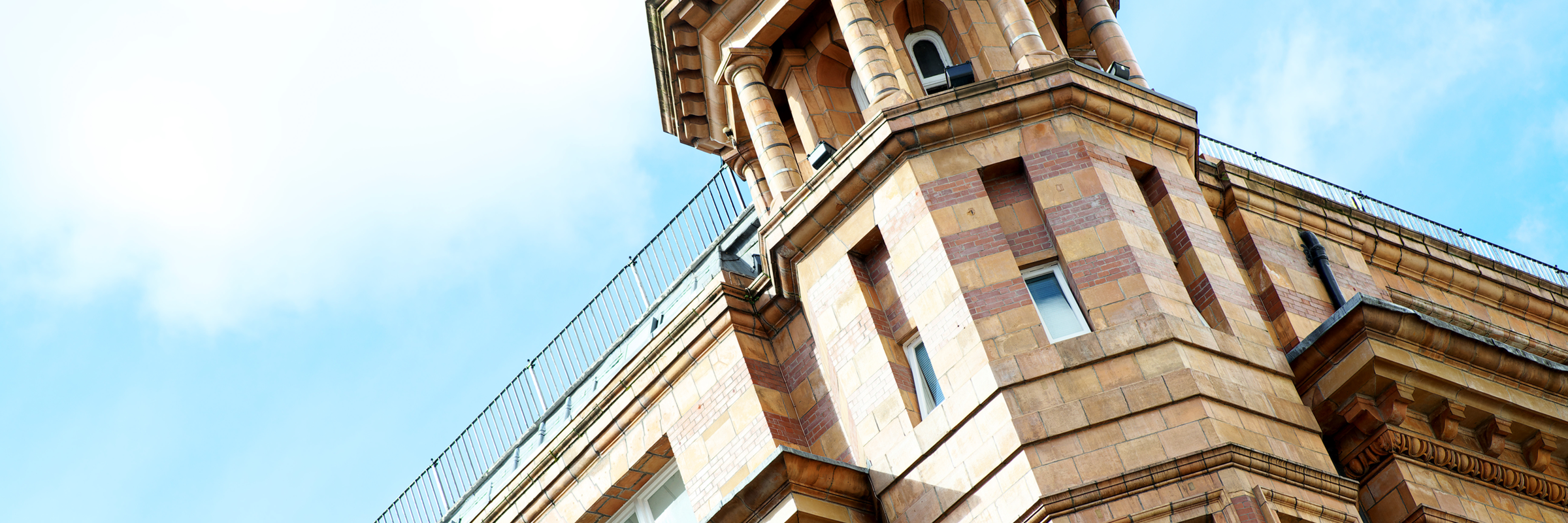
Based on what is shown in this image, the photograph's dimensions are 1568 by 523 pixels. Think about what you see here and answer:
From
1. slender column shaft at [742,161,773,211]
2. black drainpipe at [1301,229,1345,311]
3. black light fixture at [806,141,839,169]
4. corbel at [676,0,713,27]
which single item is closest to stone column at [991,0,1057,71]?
black light fixture at [806,141,839,169]

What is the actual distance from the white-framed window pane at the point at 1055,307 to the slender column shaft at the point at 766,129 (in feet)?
15.2

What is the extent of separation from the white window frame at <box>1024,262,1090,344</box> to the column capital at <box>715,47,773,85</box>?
20.1 ft

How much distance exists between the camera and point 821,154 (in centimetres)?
2144

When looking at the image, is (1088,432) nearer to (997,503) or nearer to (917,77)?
(997,503)

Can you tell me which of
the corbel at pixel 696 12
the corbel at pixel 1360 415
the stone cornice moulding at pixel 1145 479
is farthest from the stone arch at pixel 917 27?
the stone cornice moulding at pixel 1145 479

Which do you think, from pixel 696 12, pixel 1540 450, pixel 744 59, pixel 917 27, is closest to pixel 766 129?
pixel 744 59

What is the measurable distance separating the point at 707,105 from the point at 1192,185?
7919 millimetres

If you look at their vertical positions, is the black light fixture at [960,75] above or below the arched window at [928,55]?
below

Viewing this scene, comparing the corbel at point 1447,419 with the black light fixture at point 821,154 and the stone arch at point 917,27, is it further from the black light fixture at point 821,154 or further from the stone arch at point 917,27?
the black light fixture at point 821,154

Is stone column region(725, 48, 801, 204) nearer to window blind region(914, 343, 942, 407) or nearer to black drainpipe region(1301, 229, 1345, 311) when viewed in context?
window blind region(914, 343, 942, 407)

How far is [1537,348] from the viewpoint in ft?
74.9

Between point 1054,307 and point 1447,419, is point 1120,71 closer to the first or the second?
point 1054,307

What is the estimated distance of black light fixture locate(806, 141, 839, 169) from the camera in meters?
21.4

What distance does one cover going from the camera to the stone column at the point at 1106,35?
23.4 m
